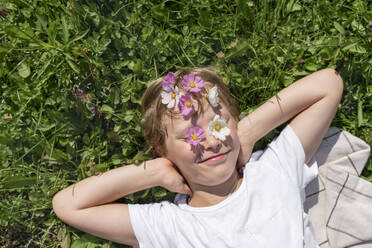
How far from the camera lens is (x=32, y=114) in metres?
2.96

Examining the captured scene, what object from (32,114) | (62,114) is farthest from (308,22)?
(32,114)

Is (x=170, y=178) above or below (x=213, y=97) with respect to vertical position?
below

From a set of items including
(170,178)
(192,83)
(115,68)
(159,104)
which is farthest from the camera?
(115,68)

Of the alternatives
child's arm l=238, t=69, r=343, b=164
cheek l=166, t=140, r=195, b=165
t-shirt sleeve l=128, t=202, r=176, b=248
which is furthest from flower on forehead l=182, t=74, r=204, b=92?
t-shirt sleeve l=128, t=202, r=176, b=248

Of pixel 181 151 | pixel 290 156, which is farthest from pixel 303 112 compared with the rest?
pixel 181 151

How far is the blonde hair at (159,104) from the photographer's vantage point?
262cm

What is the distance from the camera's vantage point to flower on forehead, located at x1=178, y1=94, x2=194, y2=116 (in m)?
2.44

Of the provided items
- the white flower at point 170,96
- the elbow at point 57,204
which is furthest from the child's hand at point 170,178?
the elbow at point 57,204

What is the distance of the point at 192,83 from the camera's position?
99.7 inches

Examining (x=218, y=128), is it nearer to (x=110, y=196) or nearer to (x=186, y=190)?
(x=186, y=190)

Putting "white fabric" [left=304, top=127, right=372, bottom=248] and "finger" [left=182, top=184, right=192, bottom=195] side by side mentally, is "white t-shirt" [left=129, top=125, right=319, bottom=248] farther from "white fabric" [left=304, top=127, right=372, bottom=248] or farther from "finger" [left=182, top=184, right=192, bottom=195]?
"white fabric" [left=304, top=127, right=372, bottom=248]

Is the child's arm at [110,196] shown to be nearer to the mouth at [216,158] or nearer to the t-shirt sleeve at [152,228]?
the t-shirt sleeve at [152,228]

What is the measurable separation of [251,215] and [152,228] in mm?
693

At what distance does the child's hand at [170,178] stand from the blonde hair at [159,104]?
0.10 m
